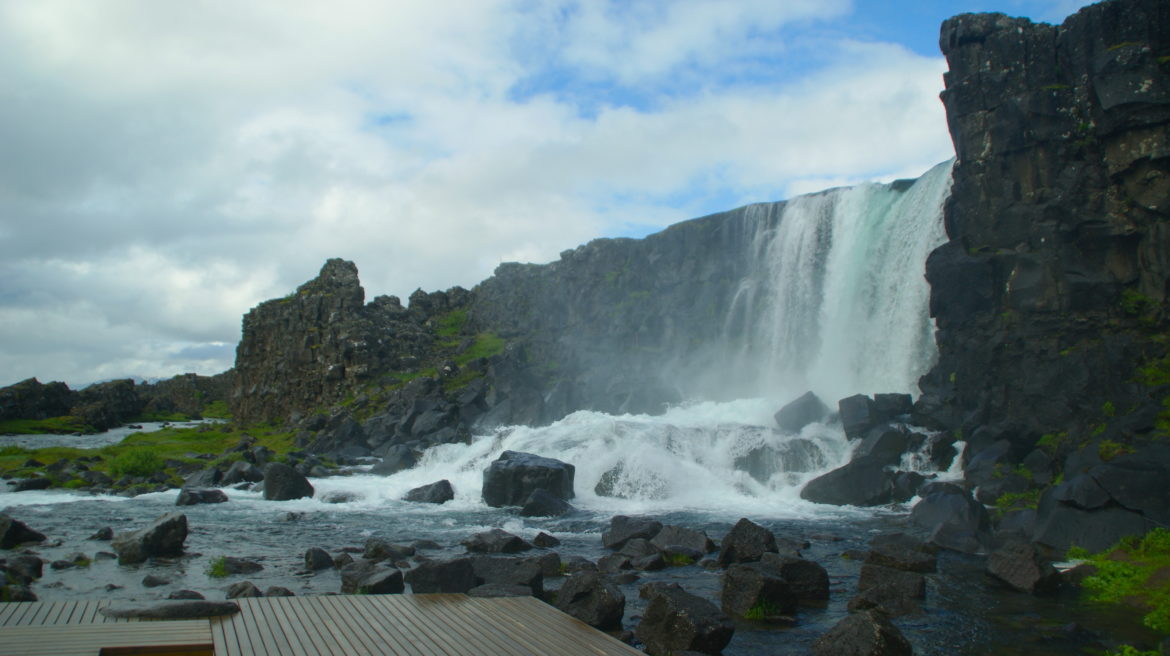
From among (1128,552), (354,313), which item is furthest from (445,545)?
(354,313)

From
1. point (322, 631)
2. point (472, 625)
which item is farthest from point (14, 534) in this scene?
point (472, 625)

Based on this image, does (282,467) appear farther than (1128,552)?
Yes

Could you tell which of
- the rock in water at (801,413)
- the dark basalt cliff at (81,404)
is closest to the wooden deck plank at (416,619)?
the rock in water at (801,413)

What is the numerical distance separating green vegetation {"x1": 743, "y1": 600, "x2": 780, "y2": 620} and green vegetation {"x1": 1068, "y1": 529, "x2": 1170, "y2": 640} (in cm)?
762

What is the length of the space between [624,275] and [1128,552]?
7130cm

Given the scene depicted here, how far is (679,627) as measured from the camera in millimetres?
14156

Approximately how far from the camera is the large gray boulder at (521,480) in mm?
35438

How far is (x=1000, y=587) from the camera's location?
18938 millimetres

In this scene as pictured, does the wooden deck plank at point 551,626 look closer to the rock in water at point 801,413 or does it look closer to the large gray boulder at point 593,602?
the large gray boulder at point 593,602

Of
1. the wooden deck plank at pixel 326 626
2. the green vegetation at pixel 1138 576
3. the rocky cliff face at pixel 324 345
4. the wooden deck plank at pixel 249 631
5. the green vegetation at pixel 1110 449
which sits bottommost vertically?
the green vegetation at pixel 1138 576

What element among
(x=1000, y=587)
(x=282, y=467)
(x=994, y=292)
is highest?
(x=994, y=292)

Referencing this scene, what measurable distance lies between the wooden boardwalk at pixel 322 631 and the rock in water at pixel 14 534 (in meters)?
13.1

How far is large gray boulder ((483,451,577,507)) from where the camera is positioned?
35438 mm

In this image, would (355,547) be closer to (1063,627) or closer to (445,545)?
(445,545)
